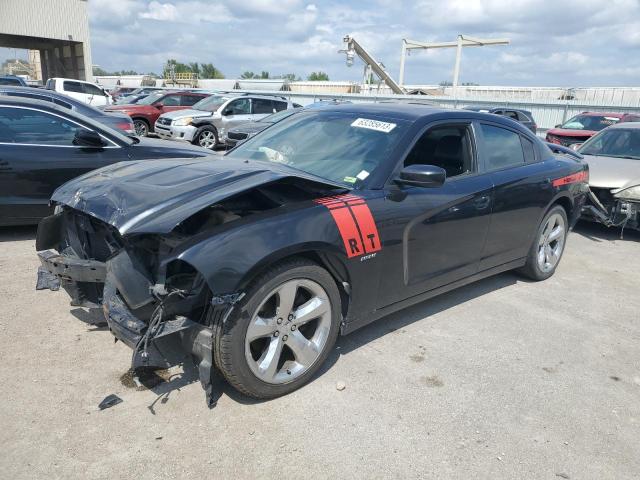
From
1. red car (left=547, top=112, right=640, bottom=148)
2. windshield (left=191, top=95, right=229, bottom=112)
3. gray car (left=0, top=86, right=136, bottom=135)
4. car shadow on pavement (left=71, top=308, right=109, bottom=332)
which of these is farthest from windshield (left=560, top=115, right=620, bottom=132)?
car shadow on pavement (left=71, top=308, right=109, bottom=332)

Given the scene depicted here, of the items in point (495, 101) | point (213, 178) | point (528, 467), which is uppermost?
point (495, 101)

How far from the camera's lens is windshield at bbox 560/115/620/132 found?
14023 millimetres

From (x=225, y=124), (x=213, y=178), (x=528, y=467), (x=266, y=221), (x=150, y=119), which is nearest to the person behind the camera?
(x=528, y=467)

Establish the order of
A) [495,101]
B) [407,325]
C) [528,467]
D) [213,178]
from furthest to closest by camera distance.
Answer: [495,101]
[407,325]
[213,178]
[528,467]

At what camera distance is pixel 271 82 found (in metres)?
44.2

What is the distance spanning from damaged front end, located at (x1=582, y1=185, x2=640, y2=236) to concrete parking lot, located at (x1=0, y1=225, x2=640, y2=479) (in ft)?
9.56

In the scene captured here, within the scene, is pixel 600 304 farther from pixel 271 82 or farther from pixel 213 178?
pixel 271 82

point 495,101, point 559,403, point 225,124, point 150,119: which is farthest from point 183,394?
point 495,101

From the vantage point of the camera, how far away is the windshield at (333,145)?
346 centimetres

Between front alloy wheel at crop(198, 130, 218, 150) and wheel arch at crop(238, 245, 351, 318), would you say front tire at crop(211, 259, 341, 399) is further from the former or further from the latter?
front alloy wheel at crop(198, 130, 218, 150)

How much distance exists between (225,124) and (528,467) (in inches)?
543

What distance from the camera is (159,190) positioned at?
2.84 metres

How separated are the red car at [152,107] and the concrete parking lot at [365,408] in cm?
1379

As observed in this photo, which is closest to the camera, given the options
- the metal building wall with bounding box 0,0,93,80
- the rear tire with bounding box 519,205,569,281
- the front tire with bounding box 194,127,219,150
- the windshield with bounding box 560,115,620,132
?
the rear tire with bounding box 519,205,569,281
